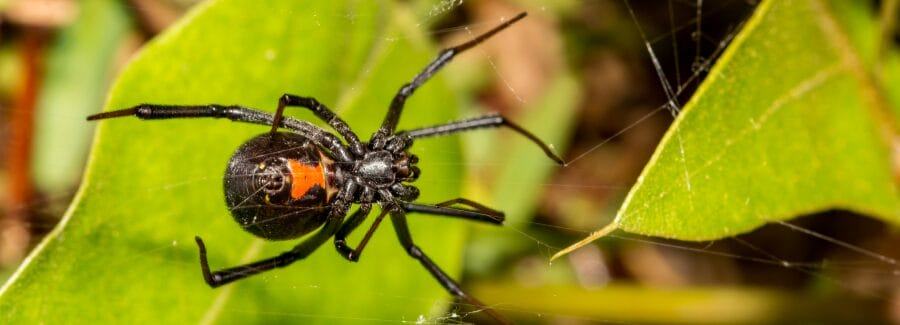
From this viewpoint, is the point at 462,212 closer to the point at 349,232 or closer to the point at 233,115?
the point at 349,232

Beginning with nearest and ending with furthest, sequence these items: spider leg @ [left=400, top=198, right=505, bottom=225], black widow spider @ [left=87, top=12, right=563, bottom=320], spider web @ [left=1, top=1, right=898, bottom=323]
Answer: black widow spider @ [left=87, top=12, right=563, bottom=320] → spider leg @ [left=400, top=198, right=505, bottom=225] → spider web @ [left=1, top=1, right=898, bottom=323]

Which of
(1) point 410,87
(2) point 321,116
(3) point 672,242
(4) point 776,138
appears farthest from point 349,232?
(3) point 672,242

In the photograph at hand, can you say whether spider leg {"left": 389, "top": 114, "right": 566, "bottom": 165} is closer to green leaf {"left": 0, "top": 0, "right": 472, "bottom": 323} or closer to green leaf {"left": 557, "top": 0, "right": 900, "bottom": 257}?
green leaf {"left": 0, "top": 0, "right": 472, "bottom": 323}

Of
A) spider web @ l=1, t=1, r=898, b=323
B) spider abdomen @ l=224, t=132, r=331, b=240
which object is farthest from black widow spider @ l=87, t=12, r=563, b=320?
spider web @ l=1, t=1, r=898, b=323

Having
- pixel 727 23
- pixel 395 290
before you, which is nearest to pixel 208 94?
pixel 395 290

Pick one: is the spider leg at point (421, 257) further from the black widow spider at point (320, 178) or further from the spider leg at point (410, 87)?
the spider leg at point (410, 87)

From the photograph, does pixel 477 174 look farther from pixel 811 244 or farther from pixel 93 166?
pixel 93 166

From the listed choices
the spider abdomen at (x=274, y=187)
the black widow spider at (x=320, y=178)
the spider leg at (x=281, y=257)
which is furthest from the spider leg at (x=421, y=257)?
the spider abdomen at (x=274, y=187)
